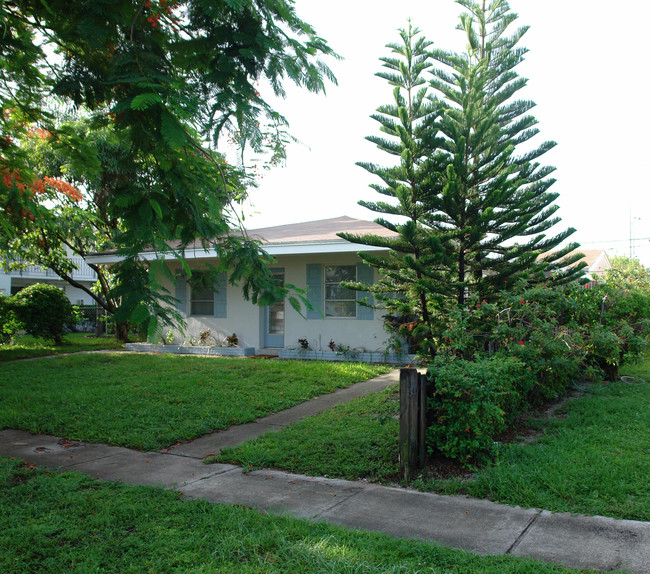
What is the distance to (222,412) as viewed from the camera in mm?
7711

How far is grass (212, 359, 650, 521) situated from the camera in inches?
168

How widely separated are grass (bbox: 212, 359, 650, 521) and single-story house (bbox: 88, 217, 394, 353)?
547cm

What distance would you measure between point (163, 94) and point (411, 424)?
3649 mm

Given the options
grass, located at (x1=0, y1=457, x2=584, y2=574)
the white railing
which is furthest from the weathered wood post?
the white railing

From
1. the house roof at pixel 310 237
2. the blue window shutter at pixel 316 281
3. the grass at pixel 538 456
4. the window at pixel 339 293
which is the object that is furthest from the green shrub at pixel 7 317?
the grass at pixel 538 456

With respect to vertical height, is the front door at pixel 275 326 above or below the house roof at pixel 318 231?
below

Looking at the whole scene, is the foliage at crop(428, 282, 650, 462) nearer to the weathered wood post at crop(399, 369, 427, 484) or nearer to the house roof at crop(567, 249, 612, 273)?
the weathered wood post at crop(399, 369, 427, 484)

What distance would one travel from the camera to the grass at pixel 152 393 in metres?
6.98

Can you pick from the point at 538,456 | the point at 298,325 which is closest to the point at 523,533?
the point at 538,456

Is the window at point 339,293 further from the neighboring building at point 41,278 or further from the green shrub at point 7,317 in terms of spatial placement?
the neighboring building at point 41,278

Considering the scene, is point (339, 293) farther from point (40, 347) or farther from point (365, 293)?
point (40, 347)

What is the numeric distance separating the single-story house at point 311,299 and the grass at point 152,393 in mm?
1735

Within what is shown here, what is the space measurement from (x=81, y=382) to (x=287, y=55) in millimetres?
7804

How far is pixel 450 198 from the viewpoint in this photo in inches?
→ 350
